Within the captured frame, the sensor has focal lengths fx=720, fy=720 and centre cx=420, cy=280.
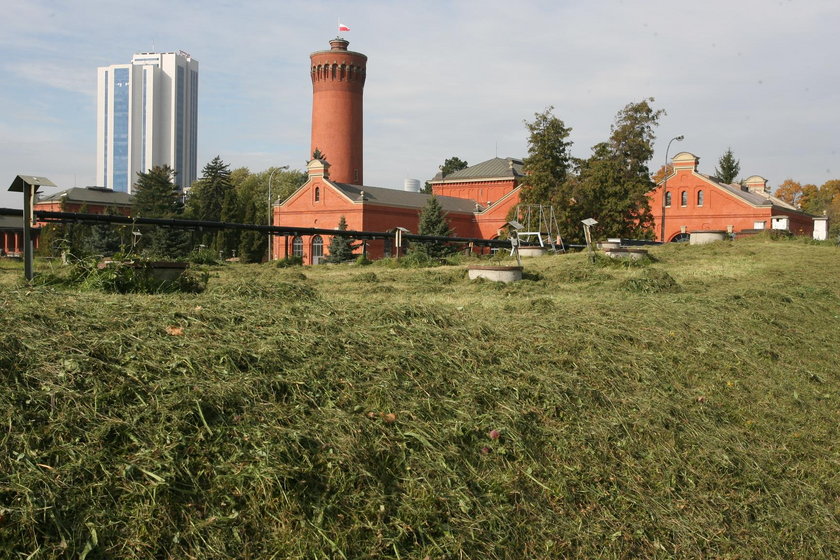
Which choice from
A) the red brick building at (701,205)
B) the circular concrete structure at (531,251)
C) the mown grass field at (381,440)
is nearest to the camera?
the mown grass field at (381,440)

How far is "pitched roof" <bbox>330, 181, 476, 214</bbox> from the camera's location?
192 ft

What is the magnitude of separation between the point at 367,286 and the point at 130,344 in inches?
325

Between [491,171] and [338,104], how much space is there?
56.0 ft

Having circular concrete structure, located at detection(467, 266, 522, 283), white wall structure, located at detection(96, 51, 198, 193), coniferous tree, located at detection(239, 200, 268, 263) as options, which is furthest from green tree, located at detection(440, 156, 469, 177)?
white wall structure, located at detection(96, 51, 198, 193)

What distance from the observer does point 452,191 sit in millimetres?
74438

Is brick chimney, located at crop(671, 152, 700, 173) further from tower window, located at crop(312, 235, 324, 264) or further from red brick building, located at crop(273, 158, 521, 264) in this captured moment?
tower window, located at crop(312, 235, 324, 264)

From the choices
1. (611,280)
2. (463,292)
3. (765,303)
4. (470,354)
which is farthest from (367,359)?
(611,280)

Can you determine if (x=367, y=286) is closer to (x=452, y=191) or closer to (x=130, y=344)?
(x=130, y=344)

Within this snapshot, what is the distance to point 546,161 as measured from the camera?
40.5 meters

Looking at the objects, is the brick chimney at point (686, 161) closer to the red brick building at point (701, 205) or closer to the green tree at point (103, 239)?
the red brick building at point (701, 205)

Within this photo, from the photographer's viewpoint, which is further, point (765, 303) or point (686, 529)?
point (765, 303)

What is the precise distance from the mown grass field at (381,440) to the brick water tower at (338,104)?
6132cm

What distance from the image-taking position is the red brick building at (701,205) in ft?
185

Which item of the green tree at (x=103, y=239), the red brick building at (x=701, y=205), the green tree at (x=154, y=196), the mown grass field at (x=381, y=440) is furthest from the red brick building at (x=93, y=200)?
the mown grass field at (x=381, y=440)
